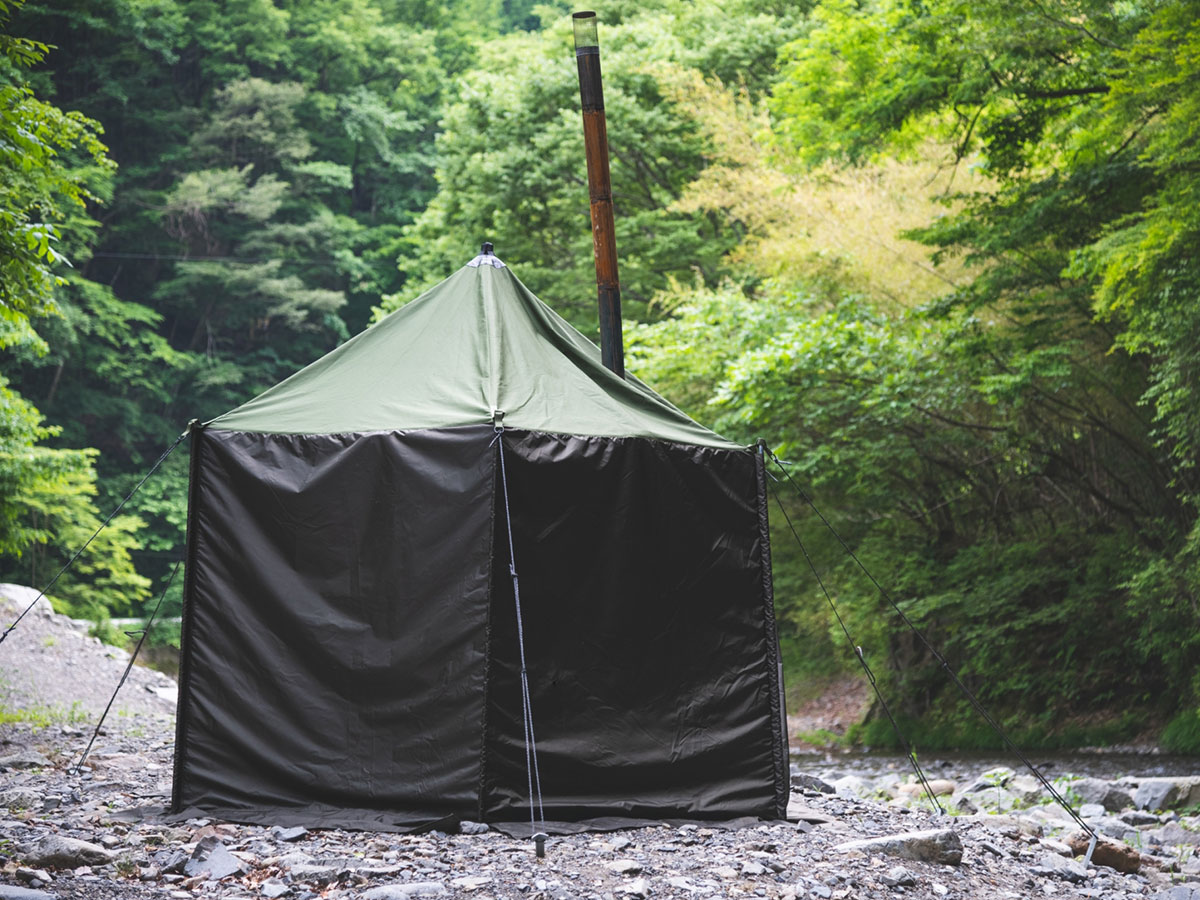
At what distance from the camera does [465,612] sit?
499cm

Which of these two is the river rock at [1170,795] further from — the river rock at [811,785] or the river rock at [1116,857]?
the river rock at [1116,857]

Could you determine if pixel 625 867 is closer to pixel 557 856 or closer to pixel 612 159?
pixel 557 856

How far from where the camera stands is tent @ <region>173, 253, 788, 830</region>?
500 centimetres

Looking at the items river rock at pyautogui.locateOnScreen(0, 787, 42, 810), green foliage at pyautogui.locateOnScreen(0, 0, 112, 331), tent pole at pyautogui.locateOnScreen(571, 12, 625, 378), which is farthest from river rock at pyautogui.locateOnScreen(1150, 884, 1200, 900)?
green foliage at pyautogui.locateOnScreen(0, 0, 112, 331)

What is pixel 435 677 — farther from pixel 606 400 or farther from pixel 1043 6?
pixel 1043 6

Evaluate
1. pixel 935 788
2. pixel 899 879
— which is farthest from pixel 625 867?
pixel 935 788

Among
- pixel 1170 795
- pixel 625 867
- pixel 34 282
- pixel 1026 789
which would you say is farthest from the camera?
pixel 1026 789

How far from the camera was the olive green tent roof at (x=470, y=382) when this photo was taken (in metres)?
5.34

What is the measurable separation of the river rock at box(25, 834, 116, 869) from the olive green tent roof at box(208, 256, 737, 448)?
1953 mm

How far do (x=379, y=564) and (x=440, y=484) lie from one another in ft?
1.52

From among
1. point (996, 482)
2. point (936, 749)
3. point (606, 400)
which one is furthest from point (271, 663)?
point (996, 482)

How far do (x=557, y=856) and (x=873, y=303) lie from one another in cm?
1025

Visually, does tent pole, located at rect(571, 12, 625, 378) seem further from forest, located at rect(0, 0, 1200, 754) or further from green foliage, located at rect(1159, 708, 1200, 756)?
green foliage, located at rect(1159, 708, 1200, 756)

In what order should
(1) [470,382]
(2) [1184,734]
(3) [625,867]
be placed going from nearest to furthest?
(3) [625,867]
(1) [470,382]
(2) [1184,734]
